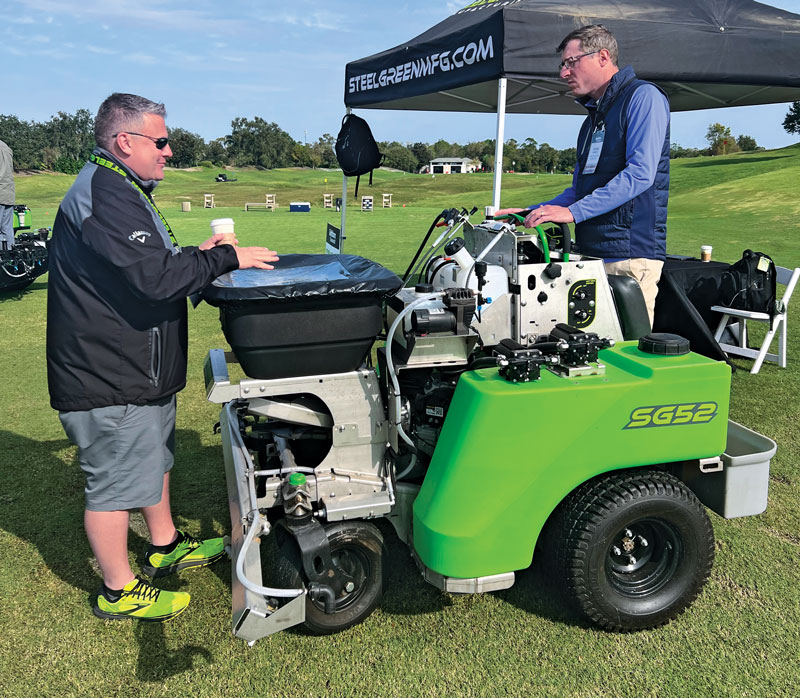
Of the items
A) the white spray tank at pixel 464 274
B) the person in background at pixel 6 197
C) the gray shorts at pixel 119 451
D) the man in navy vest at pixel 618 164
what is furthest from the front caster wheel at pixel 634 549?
the person in background at pixel 6 197

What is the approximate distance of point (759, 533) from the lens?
123 inches

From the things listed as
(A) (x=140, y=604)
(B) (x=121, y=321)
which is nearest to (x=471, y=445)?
(B) (x=121, y=321)

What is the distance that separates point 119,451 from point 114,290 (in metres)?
0.63

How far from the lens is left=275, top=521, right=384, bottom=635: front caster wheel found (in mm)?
2389

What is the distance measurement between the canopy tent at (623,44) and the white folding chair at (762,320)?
1.77 metres

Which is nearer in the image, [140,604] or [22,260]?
[140,604]

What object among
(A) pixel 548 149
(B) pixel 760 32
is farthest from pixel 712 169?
(B) pixel 760 32

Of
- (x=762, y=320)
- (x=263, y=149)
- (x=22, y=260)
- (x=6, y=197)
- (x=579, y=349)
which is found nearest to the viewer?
(x=579, y=349)

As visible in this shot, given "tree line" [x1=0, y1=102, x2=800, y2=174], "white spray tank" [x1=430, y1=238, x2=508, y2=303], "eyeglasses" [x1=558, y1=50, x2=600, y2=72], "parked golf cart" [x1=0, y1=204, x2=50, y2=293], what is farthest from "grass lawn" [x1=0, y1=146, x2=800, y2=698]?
"tree line" [x1=0, y1=102, x2=800, y2=174]

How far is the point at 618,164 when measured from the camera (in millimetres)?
3209

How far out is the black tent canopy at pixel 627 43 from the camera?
16.5 ft

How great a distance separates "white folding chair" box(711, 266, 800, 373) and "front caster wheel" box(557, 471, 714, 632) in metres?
3.59

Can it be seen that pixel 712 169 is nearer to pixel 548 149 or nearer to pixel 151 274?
pixel 548 149

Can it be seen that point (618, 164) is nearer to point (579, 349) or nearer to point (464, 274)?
point (464, 274)
